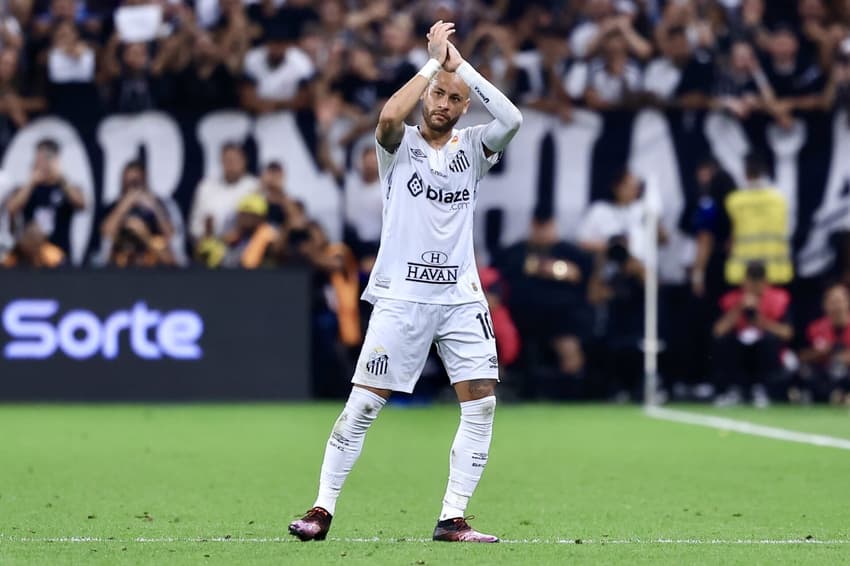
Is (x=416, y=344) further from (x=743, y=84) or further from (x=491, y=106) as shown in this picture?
(x=743, y=84)

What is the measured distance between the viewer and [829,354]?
2158 cm

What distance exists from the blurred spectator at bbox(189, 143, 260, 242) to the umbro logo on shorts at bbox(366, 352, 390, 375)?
1326 centimetres

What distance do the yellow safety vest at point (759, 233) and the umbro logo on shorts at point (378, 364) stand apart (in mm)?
13654

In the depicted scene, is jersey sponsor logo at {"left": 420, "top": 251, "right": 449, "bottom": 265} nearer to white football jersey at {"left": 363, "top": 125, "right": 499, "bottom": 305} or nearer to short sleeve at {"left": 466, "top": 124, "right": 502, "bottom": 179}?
white football jersey at {"left": 363, "top": 125, "right": 499, "bottom": 305}

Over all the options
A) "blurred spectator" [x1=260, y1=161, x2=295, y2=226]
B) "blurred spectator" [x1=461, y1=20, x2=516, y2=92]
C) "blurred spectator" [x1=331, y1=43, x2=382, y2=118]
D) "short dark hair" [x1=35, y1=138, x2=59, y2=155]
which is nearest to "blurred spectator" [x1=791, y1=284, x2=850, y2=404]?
"blurred spectator" [x1=461, y1=20, x2=516, y2=92]

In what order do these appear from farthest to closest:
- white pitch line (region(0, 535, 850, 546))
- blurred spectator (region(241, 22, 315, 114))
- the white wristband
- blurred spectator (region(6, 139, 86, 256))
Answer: blurred spectator (region(241, 22, 315, 114)) < blurred spectator (region(6, 139, 86, 256)) < the white wristband < white pitch line (region(0, 535, 850, 546))

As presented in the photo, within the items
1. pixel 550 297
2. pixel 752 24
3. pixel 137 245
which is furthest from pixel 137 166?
pixel 752 24

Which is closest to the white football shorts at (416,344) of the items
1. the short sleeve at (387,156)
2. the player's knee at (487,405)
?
the player's knee at (487,405)

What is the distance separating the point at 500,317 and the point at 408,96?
12.9m

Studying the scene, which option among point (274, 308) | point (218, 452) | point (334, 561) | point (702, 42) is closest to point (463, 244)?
point (334, 561)

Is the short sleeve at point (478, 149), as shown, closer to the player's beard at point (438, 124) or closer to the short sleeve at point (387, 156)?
the player's beard at point (438, 124)

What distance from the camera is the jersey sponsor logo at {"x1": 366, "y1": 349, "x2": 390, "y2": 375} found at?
857 cm

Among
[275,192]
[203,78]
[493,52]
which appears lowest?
[275,192]

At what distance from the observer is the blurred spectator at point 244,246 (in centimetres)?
2183
